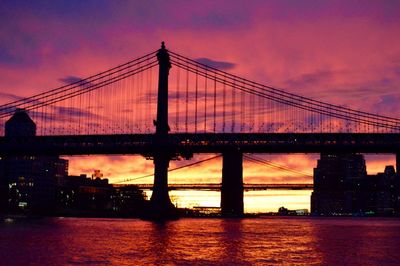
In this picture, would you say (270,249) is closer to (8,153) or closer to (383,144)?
(383,144)

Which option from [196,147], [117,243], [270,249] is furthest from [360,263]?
[196,147]

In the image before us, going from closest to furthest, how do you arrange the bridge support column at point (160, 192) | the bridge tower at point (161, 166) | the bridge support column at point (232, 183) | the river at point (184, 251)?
the river at point (184, 251), the bridge support column at point (160, 192), the bridge tower at point (161, 166), the bridge support column at point (232, 183)

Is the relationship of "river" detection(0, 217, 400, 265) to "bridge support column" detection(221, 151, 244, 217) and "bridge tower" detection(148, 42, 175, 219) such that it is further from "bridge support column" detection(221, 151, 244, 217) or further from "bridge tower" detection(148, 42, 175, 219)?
"bridge support column" detection(221, 151, 244, 217)

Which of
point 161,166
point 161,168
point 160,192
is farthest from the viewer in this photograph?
point 161,166

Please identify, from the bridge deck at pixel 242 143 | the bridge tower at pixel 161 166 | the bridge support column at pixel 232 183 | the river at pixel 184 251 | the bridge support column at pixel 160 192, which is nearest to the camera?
the river at pixel 184 251

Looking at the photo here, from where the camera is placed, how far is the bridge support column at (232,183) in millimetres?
99125

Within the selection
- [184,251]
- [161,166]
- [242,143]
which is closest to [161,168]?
[161,166]

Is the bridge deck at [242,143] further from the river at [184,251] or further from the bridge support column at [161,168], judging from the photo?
the river at [184,251]

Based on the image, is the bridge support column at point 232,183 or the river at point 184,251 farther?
the bridge support column at point 232,183

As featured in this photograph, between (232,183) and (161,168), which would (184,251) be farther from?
(232,183)

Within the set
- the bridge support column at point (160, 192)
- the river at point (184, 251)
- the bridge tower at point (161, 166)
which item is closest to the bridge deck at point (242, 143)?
the bridge tower at point (161, 166)

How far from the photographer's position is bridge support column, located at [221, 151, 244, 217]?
99.1 m

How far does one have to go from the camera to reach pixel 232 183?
106m

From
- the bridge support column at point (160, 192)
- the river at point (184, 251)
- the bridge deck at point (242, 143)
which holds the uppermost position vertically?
the bridge deck at point (242, 143)
